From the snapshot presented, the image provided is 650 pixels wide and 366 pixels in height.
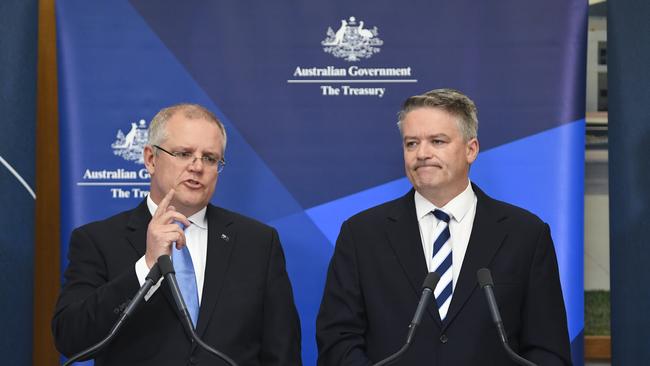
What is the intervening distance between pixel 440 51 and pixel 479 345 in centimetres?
162

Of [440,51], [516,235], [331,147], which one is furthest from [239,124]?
[516,235]

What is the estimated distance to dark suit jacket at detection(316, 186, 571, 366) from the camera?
312 centimetres

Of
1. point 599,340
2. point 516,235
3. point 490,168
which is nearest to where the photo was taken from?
point 516,235

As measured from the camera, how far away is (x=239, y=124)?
4227 millimetres

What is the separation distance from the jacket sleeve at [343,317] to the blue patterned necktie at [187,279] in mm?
456

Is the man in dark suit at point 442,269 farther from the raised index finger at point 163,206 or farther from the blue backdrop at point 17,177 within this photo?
the blue backdrop at point 17,177

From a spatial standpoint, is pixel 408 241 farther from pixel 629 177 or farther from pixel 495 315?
pixel 629 177

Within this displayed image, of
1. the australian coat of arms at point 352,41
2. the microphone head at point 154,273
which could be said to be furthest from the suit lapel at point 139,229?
the australian coat of arms at point 352,41

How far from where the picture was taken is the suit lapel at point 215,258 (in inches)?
124

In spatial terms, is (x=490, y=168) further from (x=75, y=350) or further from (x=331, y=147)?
(x=75, y=350)

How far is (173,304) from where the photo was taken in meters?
3.11

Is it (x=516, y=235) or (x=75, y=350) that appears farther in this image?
(x=516, y=235)

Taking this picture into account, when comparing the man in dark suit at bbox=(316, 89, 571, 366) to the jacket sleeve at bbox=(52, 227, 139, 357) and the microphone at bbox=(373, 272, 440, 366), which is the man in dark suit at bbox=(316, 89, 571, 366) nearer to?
the microphone at bbox=(373, 272, 440, 366)

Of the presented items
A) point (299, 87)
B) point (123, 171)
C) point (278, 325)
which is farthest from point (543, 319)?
point (123, 171)
